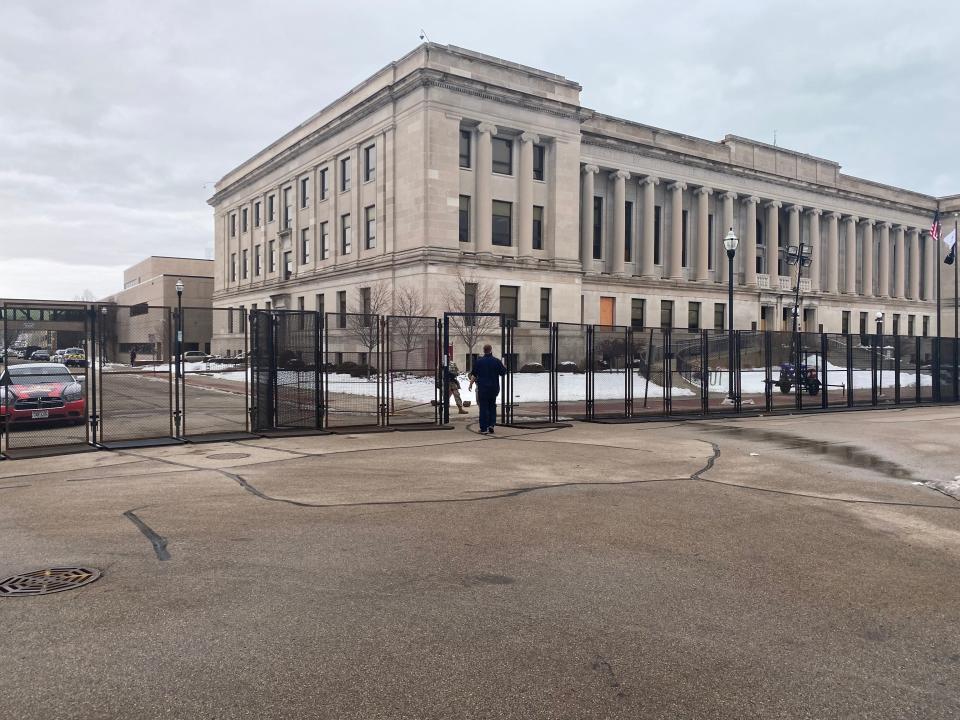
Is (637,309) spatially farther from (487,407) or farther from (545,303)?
(487,407)

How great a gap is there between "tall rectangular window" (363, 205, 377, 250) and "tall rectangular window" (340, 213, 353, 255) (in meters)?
2.17

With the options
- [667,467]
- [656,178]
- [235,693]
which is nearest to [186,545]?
[235,693]

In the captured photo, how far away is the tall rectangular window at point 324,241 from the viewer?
187 feet

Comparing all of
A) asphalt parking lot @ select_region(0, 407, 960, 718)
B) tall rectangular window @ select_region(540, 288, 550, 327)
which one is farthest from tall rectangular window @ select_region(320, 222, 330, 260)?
asphalt parking lot @ select_region(0, 407, 960, 718)

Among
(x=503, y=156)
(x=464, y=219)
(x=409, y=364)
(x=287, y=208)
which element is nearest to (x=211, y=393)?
(x=409, y=364)

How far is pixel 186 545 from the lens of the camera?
21.1 feet

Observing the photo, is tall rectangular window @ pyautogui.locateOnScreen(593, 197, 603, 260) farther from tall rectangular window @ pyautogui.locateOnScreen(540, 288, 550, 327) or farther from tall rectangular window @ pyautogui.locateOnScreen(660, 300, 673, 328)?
tall rectangular window @ pyautogui.locateOnScreen(540, 288, 550, 327)

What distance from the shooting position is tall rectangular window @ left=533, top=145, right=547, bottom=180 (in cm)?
5097

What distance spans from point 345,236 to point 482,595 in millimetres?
52074

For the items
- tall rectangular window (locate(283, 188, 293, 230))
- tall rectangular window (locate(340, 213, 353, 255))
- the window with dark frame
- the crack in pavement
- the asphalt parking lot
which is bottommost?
the asphalt parking lot

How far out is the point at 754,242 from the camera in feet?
214

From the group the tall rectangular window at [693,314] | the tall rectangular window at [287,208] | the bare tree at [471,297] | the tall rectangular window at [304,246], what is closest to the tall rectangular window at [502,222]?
the bare tree at [471,297]

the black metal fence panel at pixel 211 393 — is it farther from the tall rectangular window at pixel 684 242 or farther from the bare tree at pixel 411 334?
the tall rectangular window at pixel 684 242

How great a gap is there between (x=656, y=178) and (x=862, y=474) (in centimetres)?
5201
